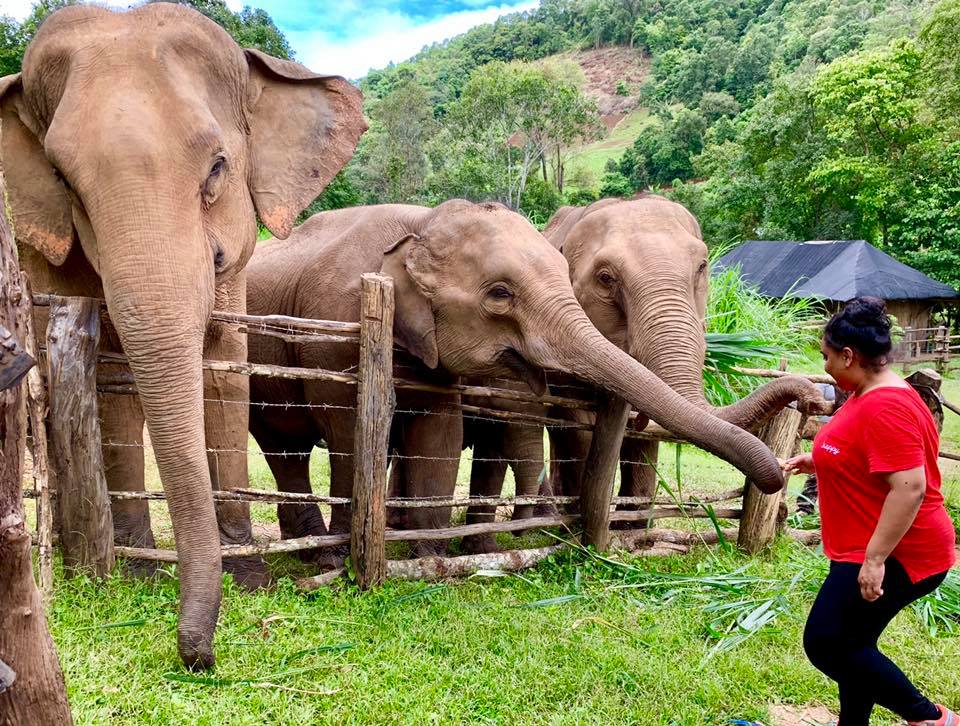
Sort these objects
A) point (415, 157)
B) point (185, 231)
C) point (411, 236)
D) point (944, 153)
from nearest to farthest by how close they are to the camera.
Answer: point (185, 231), point (411, 236), point (944, 153), point (415, 157)

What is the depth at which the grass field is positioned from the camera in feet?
10.0

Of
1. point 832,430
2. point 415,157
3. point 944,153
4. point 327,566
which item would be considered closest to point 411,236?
point 327,566

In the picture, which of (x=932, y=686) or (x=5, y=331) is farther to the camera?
(x=932, y=686)

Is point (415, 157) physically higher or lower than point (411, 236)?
higher

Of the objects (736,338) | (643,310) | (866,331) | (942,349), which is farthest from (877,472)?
(942,349)

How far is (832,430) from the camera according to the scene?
9.20ft

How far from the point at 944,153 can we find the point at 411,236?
27.1 m

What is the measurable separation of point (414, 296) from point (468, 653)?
6.05 feet

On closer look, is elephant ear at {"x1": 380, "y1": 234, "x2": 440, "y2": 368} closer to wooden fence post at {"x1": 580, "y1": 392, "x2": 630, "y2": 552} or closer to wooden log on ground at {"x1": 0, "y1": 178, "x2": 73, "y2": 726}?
wooden fence post at {"x1": 580, "y1": 392, "x2": 630, "y2": 552}

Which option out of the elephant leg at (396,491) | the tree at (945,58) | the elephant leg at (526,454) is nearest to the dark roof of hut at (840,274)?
the tree at (945,58)

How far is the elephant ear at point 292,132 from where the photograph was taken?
4.17 meters

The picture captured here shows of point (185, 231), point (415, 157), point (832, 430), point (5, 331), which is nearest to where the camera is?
point (5, 331)

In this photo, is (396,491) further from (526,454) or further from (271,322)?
(271,322)

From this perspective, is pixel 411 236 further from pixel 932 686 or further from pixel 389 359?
pixel 932 686
